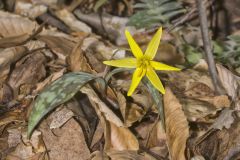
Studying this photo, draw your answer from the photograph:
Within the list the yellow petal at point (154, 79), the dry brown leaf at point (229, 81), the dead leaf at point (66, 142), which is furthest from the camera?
the dry brown leaf at point (229, 81)

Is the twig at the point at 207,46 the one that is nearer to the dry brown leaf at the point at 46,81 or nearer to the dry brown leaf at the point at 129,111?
the dry brown leaf at the point at 129,111

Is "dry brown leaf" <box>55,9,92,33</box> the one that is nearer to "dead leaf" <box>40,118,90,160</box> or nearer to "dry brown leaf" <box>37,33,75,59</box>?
"dry brown leaf" <box>37,33,75,59</box>

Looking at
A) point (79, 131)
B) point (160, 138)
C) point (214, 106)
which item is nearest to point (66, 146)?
point (79, 131)

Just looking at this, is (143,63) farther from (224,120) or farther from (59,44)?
(59,44)

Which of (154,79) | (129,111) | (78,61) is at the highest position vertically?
(154,79)

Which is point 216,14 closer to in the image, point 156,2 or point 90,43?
point 156,2

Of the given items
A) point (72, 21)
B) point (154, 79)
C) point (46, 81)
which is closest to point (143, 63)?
point (154, 79)

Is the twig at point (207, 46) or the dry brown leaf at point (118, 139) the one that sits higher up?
the twig at point (207, 46)

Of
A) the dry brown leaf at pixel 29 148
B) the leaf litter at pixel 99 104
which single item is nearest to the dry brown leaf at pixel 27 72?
the leaf litter at pixel 99 104
